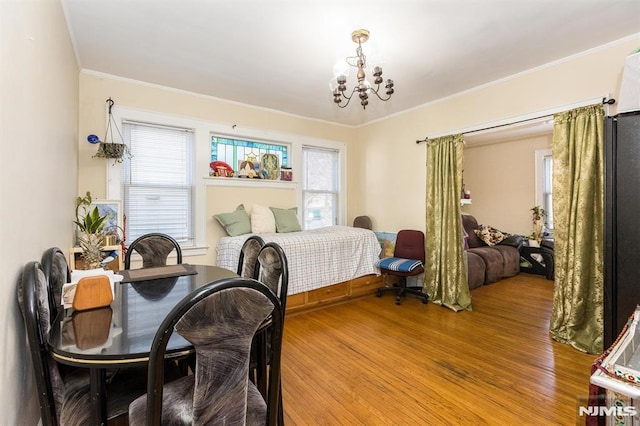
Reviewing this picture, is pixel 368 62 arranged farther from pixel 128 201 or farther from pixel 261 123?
pixel 128 201

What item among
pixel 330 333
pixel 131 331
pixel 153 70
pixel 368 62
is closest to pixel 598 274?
pixel 330 333

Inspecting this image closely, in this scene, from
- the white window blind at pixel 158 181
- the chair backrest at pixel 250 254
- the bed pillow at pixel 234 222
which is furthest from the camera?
the bed pillow at pixel 234 222

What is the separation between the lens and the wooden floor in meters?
1.80

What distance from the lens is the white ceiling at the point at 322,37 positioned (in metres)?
2.05

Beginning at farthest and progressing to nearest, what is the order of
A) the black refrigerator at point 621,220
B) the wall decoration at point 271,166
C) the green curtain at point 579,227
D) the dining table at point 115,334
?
the wall decoration at point 271,166, the green curtain at point 579,227, the black refrigerator at point 621,220, the dining table at point 115,334

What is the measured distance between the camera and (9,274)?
3.63 feet

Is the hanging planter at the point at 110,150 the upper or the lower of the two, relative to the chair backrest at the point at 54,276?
upper

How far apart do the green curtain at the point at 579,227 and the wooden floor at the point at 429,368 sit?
211 millimetres

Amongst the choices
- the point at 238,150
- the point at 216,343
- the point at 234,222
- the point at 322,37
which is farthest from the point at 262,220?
the point at 216,343

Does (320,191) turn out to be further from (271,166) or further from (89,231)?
(89,231)

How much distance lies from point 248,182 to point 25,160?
278 cm

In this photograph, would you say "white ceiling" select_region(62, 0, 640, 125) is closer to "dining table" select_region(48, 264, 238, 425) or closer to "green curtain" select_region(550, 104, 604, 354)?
"green curtain" select_region(550, 104, 604, 354)

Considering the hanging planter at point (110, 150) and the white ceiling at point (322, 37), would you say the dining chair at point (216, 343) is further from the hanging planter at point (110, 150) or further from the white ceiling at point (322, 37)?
the hanging planter at point (110, 150)

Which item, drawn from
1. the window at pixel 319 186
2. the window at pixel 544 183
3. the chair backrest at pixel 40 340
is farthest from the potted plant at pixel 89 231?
the window at pixel 544 183
